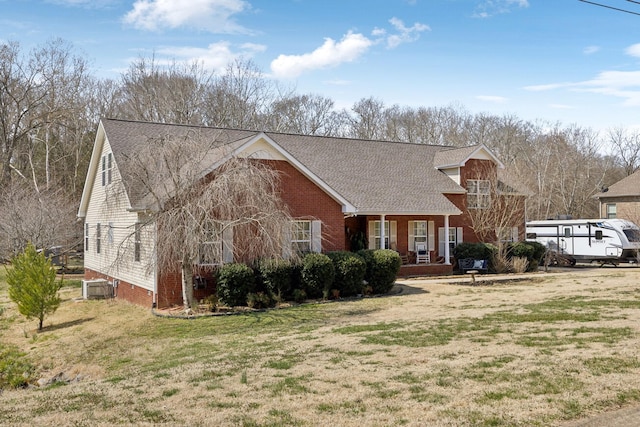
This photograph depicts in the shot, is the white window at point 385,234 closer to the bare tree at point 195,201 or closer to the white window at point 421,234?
the white window at point 421,234

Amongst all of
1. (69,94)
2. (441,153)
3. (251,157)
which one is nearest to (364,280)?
(251,157)

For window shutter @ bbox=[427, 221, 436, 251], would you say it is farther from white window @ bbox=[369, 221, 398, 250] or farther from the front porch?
white window @ bbox=[369, 221, 398, 250]

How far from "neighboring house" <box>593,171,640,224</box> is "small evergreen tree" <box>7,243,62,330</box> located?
118 ft

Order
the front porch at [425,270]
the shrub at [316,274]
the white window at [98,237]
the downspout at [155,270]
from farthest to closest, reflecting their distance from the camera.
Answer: the front porch at [425,270]
the white window at [98,237]
the shrub at [316,274]
the downspout at [155,270]

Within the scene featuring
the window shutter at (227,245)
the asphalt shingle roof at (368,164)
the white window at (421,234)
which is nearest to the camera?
the window shutter at (227,245)

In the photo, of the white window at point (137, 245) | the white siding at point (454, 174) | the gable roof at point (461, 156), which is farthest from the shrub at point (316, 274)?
the gable roof at point (461, 156)

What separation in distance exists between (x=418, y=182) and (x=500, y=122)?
1513 inches

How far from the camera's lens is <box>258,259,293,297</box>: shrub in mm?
17781

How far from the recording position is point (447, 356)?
33.1 ft

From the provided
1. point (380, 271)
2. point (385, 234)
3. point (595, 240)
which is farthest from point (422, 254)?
point (595, 240)

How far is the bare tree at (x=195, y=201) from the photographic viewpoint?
1612 centimetres

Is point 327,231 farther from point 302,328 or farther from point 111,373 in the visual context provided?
point 111,373

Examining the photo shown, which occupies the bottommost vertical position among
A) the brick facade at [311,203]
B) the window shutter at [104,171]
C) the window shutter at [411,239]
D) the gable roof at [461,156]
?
the window shutter at [411,239]

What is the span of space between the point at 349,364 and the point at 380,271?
10.5 meters
